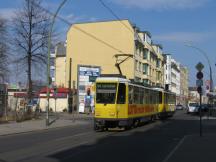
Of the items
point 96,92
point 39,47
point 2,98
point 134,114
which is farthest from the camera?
point 39,47

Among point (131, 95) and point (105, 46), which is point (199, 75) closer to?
point (131, 95)

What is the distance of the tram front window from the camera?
30906 mm

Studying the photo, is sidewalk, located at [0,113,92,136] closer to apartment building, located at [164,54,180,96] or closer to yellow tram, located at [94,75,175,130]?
Result: yellow tram, located at [94,75,175,130]

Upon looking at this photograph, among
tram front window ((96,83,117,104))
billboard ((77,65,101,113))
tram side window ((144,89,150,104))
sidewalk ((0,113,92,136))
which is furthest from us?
billboard ((77,65,101,113))

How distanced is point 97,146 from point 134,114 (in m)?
13.4

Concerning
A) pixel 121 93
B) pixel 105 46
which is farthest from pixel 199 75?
pixel 105 46

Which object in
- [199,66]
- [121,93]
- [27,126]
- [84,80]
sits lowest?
[27,126]

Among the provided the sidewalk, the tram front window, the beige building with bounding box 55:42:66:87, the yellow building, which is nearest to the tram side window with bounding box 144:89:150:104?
the sidewalk

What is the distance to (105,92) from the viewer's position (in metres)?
31.0

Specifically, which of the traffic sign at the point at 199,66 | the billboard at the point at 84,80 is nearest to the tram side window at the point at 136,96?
the traffic sign at the point at 199,66

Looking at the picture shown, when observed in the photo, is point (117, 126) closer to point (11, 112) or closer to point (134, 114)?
point (134, 114)

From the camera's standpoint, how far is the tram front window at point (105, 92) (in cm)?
3091

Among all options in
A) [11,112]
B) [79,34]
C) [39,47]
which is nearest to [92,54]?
[79,34]

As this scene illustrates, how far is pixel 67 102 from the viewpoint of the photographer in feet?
264
